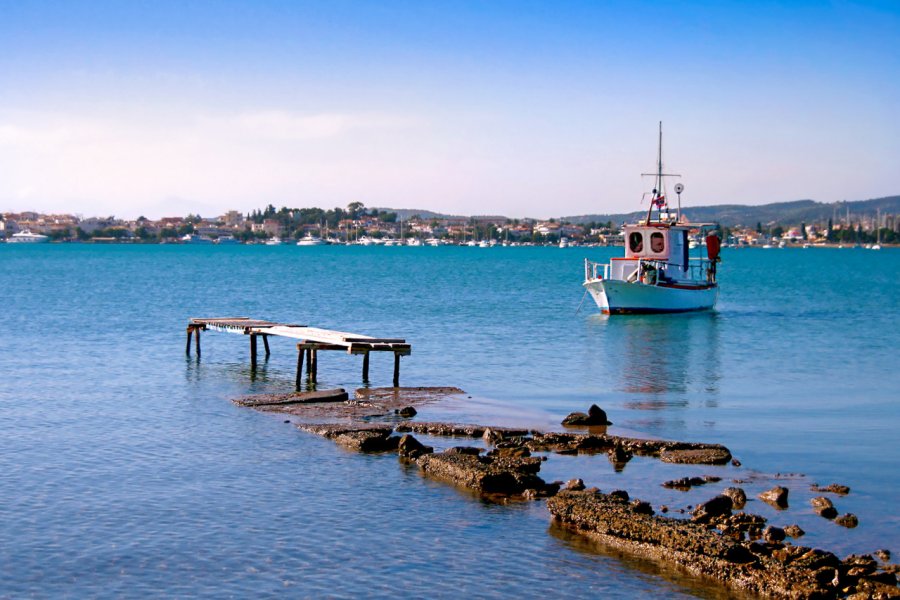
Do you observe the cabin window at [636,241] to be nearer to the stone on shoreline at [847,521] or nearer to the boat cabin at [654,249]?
the boat cabin at [654,249]

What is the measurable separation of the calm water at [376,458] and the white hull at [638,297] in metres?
5.34

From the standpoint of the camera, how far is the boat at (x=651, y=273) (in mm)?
51656

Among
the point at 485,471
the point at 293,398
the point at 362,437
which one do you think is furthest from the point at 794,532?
the point at 293,398

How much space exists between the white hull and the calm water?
5.34 metres

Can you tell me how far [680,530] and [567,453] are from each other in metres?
5.50

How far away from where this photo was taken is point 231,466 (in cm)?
1812

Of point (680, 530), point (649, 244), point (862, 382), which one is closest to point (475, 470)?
point (680, 530)

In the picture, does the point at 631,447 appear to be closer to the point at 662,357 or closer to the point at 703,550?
the point at 703,550

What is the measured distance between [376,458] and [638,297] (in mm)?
34507

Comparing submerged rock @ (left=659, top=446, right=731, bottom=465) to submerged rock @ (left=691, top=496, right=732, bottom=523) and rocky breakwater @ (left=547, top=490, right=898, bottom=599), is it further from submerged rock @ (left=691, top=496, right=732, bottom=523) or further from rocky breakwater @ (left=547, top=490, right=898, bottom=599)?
rocky breakwater @ (left=547, top=490, right=898, bottom=599)

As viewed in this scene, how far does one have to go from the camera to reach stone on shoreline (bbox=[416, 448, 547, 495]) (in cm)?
1653

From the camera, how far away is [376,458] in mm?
18875

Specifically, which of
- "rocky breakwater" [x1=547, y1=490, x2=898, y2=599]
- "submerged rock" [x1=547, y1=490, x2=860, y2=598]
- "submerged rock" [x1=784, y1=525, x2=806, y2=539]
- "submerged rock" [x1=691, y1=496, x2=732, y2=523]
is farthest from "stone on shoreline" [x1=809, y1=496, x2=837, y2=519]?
"submerged rock" [x1=547, y1=490, x2=860, y2=598]

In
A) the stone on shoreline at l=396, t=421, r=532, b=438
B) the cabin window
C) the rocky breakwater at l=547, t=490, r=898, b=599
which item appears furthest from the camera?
the cabin window
